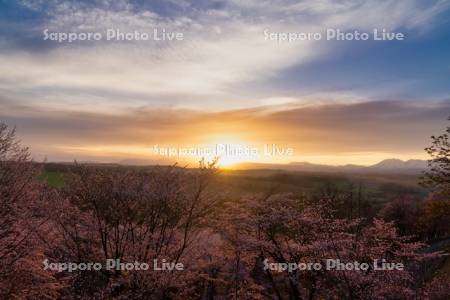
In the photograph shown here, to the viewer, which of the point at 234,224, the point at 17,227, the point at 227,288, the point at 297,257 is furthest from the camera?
the point at 227,288

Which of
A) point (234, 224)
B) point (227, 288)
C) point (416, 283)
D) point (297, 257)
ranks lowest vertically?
point (227, 288)

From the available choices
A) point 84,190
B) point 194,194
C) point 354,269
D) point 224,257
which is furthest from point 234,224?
point 84,190

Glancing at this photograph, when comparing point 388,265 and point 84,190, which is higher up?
point 84,190

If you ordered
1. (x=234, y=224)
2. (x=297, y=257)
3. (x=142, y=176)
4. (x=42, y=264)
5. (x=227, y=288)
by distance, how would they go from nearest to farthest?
(x=42, y=264) < (x=142, y=176) < (x=297, y=257) < (x=234, y=224) < (x=227, y=288)

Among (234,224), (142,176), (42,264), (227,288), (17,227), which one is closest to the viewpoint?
(17,227)

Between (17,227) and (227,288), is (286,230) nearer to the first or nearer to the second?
(227,288)

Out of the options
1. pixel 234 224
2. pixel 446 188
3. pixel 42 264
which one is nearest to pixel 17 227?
pixel 42 264

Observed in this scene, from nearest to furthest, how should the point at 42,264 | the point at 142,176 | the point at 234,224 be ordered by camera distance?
1. the point at 42,264
2. the point at 142,176
3. the point at 234,224

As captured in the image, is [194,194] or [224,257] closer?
[194,194]

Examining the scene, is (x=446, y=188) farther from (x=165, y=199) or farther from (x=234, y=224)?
(x=165, y=199)
